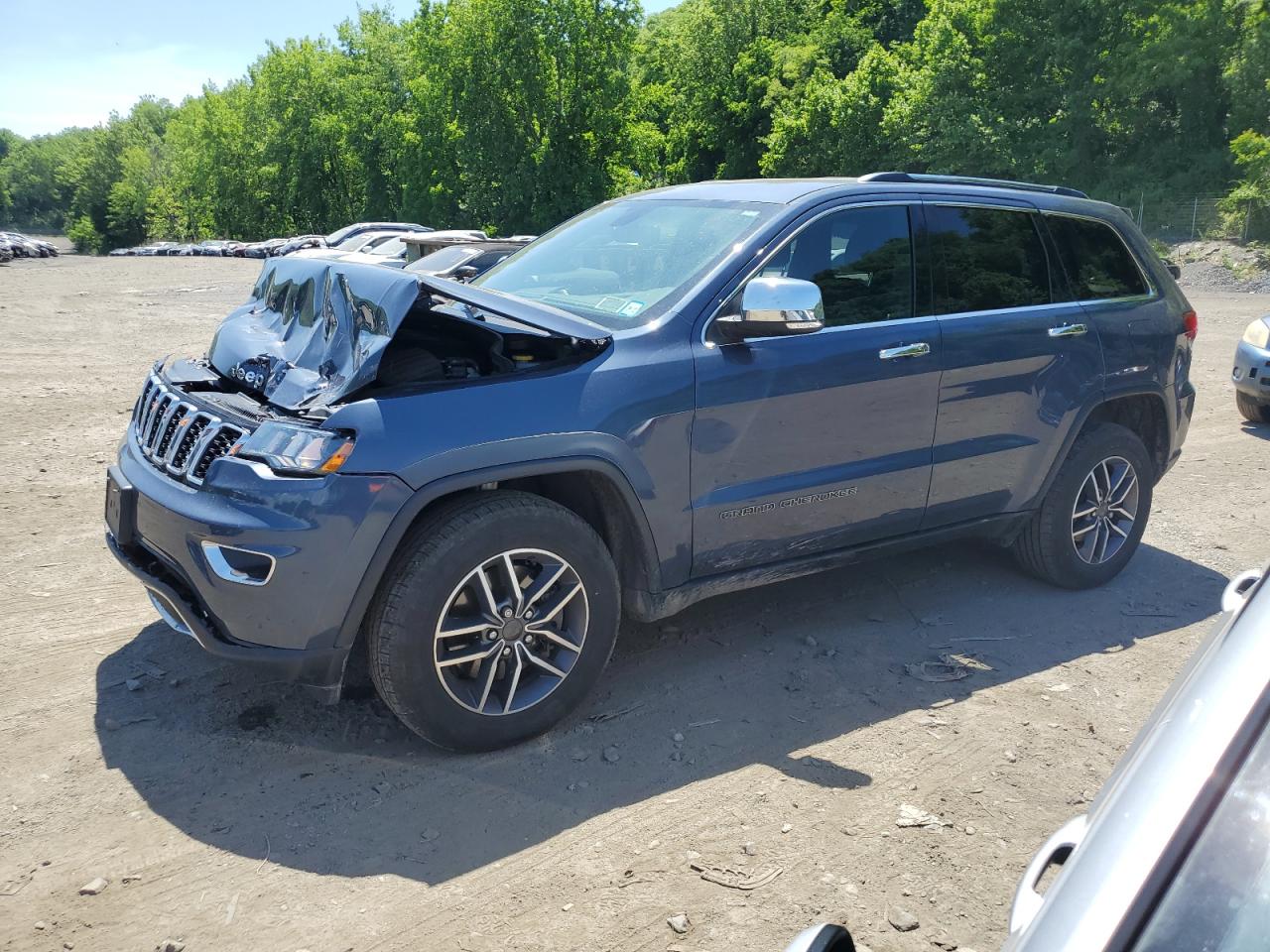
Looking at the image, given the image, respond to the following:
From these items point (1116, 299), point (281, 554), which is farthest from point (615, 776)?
point (1116, 299)

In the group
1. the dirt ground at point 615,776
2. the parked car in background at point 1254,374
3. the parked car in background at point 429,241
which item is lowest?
the dirt ground at point 615,776

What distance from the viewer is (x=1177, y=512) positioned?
669 centimetres

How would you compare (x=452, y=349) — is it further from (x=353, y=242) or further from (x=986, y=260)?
(x=353, y=242)

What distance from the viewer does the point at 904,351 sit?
4340mm

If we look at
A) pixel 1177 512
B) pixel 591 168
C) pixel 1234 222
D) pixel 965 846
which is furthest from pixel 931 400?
pixel 591 168

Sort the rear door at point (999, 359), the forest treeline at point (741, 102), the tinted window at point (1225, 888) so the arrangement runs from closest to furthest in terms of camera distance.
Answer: the tinted window at point (1225, 888) → the rear door at point (999, 359) → the forest treeline at point (741, 102)

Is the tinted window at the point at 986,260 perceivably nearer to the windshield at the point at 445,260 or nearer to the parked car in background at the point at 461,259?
the parked car in background at the point at 461,259

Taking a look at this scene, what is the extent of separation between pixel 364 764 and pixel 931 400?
2715 millimetres

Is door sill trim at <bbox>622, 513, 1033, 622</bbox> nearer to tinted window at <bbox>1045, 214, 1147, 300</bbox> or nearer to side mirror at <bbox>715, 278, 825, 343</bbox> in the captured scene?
side mirror at <bbox>715, 278, 825, 343</bbox>

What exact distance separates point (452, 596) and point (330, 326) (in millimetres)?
1112

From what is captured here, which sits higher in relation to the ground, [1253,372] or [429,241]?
[429,241]

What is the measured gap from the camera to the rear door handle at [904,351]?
4.29 m

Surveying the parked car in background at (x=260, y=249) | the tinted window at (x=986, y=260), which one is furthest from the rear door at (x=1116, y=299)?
the parked car in background at (x=260, y=249)

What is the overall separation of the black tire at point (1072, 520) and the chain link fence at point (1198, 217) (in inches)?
1025
